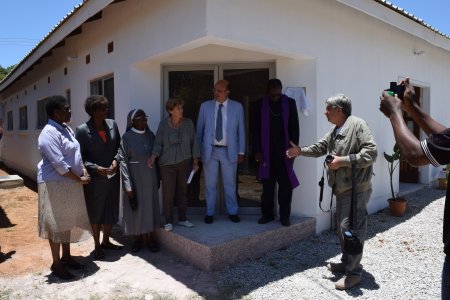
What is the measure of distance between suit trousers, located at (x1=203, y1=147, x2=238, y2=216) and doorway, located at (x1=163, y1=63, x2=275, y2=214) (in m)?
0.38

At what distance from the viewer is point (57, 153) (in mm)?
3688

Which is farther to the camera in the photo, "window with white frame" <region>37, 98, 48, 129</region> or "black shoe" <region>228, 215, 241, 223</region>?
"window with white frame" <region>37, 98, 48, 129</region>

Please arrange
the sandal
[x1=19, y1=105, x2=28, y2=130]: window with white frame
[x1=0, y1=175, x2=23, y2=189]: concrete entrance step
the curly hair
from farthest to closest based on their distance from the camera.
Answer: [x1=19, y1=105, x2=28, y2=130]: window with white frame → [x1=0, y1=175, x2=23, y2=189]: concrete entrance step → the sandal → the curly hair

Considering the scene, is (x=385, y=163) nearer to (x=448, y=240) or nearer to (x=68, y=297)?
(x=448, y=240)

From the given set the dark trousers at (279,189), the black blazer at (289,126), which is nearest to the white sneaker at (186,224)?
the dark trousers at (279,189)

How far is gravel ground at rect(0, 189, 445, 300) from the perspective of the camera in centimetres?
350

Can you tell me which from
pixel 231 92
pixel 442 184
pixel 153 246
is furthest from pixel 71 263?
pixel 442 184

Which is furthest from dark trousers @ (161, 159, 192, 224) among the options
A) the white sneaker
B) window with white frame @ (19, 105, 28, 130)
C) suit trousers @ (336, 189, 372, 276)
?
window with white frame @ (19, 105, 28, 130)

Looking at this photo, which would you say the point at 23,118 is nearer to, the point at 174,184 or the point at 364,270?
the point at 174,184

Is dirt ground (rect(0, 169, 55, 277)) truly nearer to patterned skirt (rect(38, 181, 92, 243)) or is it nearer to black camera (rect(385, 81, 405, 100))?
patterned skirt (rect(38, 181, 92, 243))

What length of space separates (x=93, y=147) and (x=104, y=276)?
56.0 inches

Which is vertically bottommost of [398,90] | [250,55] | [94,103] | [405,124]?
[405,124]

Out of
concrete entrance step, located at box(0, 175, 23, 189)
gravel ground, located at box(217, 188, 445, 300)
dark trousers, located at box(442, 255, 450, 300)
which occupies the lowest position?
gravel ground, located at box(217, 188, 445, 300)

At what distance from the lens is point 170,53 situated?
468 cm
